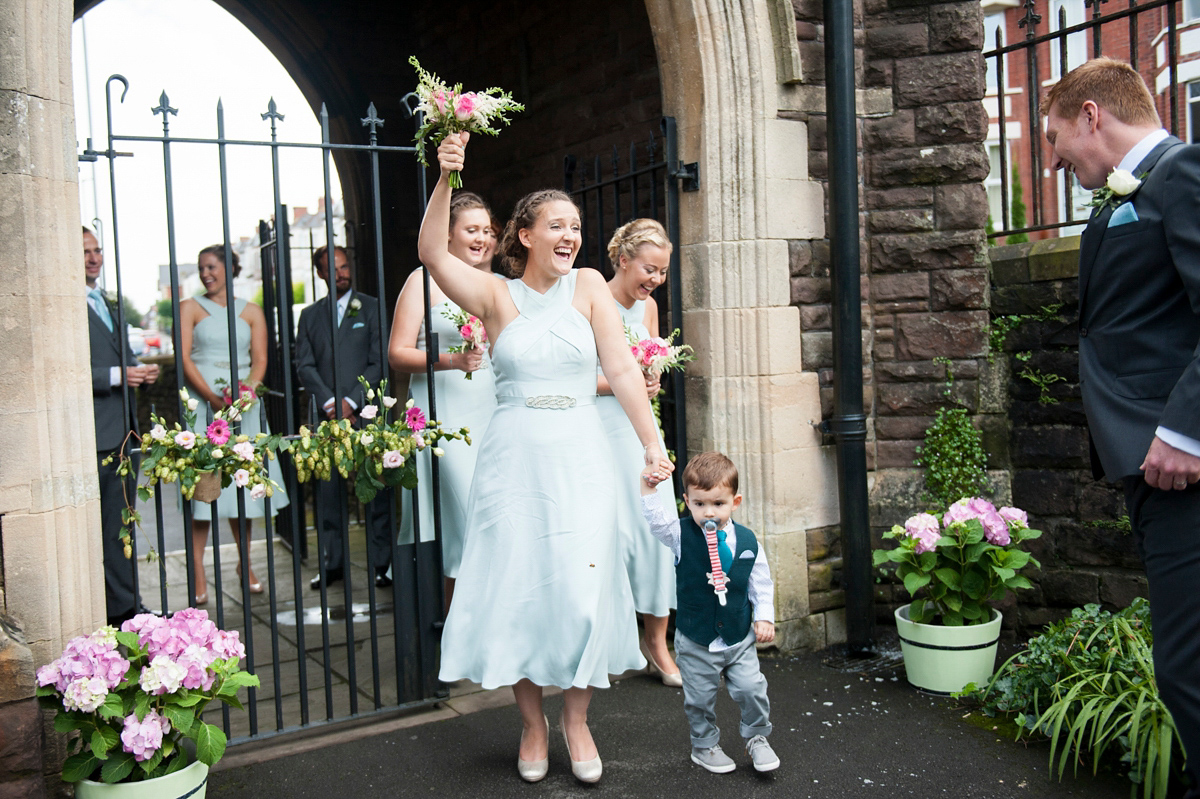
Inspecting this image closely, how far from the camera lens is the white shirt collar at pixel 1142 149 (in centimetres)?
254

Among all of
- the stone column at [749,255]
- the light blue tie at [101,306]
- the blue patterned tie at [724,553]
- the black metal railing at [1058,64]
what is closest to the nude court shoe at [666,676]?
the stone column at [749,255]

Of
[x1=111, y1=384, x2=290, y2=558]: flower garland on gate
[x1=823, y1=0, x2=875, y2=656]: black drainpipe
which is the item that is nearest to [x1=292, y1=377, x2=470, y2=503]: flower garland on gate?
[x1=111, y1=384, x2=290, y2=558]: flower garland on gate

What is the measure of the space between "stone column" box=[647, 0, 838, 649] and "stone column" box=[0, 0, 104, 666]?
244cm

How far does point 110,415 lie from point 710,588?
277 centimetres

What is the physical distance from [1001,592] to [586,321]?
1.98 metres

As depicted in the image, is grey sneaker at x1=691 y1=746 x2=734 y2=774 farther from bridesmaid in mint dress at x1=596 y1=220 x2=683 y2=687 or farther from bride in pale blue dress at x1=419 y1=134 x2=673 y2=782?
bridesmaid in mint dress at x1=596 y1=220 x2=683 y2=687

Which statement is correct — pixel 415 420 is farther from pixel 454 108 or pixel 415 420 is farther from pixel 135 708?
pixel 135 708

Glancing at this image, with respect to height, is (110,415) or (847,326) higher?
(847,326)

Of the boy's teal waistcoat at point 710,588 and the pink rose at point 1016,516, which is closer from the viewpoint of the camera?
the boy's teal waistcoat at point 710,588

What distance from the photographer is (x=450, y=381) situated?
410 cm

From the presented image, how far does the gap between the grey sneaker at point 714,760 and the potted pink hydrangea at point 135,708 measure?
1.48 m

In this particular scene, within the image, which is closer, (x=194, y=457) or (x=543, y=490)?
(x=543, y=490)

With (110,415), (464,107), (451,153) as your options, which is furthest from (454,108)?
(110,415)

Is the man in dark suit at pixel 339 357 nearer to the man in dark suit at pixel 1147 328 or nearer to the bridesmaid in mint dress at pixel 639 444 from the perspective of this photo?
the bridesmaid in mint dress at pixel 639 444
